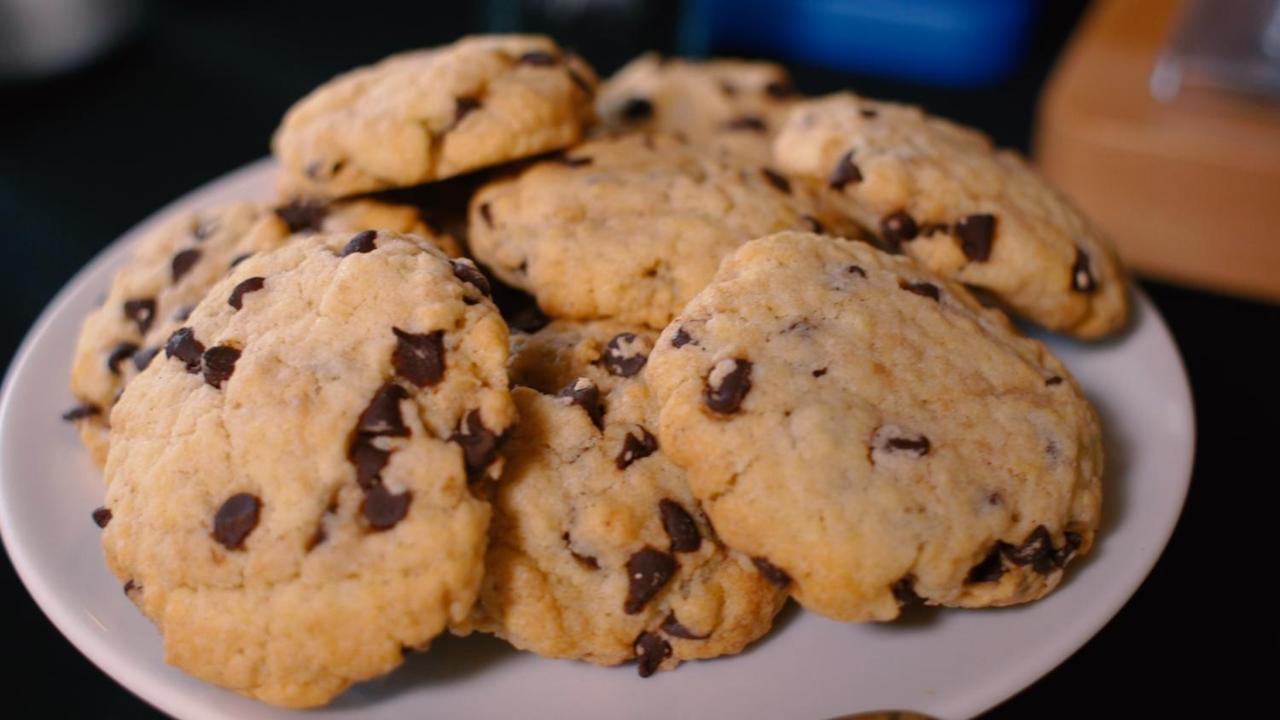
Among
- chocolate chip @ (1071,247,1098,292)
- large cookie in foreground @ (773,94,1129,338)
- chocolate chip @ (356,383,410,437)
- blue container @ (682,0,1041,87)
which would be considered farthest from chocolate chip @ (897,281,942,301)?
blue container @ (682,0,1041,87)

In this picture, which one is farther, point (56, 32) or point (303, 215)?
point (56, 32)

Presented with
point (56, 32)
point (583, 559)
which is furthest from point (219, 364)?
point (56, 32)

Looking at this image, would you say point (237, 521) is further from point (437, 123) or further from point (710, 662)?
point (437, 123)

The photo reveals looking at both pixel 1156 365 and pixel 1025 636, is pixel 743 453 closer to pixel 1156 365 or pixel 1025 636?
pixel 1025 636

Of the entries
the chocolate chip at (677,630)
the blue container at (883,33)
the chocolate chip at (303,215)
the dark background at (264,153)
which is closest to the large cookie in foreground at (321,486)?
the chocolate chip at (677,630)

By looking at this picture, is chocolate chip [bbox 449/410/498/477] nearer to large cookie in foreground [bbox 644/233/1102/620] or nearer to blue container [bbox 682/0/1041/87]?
large cookie in foreground [bbox 644/233/1102/620]

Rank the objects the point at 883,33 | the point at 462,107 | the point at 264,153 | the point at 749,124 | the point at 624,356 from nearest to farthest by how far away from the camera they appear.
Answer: the point at 624,356 < the point at 462,107 < the point at 749,124 < the point at 264,153 < the point at 883,33
